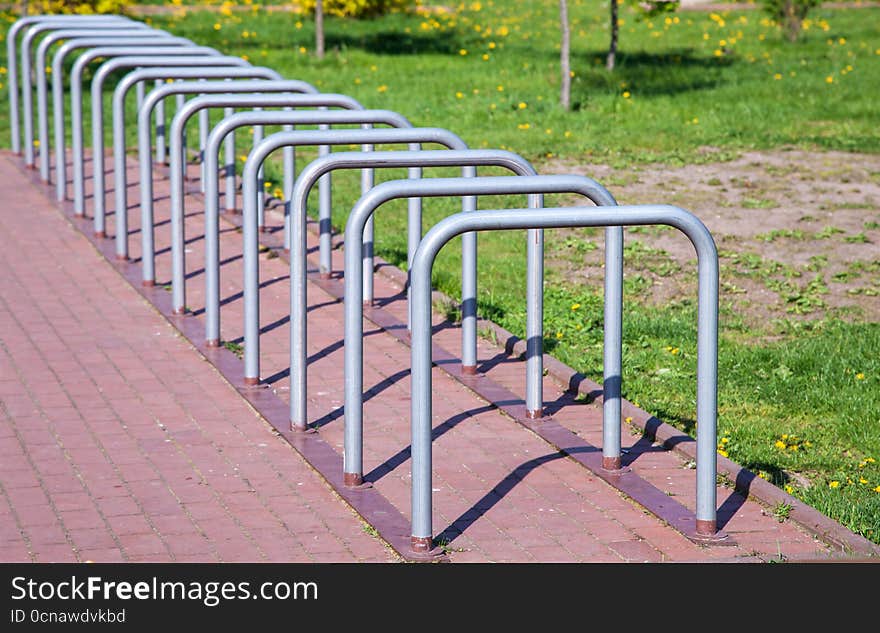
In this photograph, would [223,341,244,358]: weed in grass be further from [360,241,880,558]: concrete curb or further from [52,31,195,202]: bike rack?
[52,31,195,202]: bike rack

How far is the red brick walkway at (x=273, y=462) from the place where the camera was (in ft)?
16.6

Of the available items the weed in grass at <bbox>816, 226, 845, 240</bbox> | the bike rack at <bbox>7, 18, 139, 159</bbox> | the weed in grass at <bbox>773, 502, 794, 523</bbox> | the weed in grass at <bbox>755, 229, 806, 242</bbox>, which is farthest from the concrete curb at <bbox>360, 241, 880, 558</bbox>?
the bike rack at <bbox>7, 18, 139, 159</bbox>

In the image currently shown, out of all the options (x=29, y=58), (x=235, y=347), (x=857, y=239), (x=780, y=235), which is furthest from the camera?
(x=29, y=58)

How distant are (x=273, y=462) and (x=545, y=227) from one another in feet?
5.57

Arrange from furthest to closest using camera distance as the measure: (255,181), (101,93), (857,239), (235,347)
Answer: (857,239)
(101,93)
(235,347)
(255,181)

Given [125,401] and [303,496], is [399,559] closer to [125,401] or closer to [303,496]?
[303,496]

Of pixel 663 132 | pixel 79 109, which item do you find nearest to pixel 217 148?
pixel 79 109

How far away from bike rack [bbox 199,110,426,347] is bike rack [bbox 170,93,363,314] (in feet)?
1.38

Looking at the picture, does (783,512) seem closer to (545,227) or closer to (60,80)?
(545,227)

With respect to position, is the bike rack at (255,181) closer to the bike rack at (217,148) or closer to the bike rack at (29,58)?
the bike rack at (217,148)

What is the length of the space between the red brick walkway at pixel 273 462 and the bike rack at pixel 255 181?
0.21 metres

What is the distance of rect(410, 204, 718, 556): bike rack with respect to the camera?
4.89 metres

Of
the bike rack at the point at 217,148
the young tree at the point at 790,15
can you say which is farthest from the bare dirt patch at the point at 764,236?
the young tree at the point at 790,15

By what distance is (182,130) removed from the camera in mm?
7750
